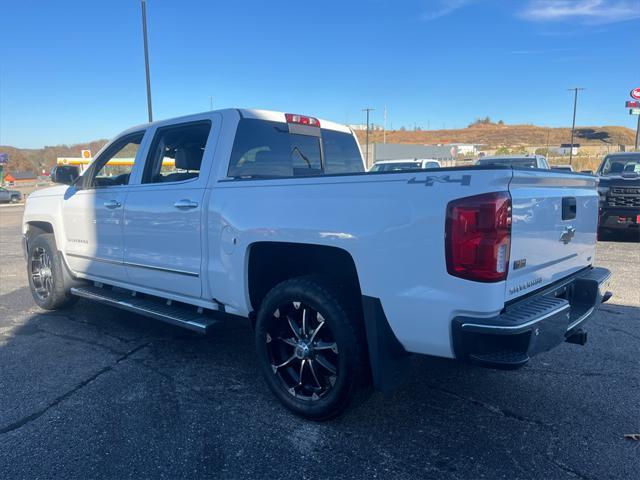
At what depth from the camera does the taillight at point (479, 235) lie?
2314 mm

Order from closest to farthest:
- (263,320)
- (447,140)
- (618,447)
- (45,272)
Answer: (618,447) < (263,320) < (45,272) < (447,140)

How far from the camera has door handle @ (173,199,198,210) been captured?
363cm

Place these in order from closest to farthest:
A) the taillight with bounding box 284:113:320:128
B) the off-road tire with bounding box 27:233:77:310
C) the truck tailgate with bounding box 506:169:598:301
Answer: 1. the truck tailgate with bounding box 506:169:598:301
2. the taillight with bounding box 284:113:320:128
3. the off-road tire with bounding box 27:233:77:310

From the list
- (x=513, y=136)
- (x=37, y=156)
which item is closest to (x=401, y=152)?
(x=513, y=136)

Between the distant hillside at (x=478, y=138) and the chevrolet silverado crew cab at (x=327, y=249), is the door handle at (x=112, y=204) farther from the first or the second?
the distant hillside at (x=478, y=138)

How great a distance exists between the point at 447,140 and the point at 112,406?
10836 centimetres

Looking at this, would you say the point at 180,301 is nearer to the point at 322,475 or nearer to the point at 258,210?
the point at 258,210

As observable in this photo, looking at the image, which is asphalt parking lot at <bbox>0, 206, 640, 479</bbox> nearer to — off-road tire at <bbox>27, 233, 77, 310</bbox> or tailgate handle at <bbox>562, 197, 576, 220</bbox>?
off-road tire at <bbox>27, 233, 77, 310</bbox>

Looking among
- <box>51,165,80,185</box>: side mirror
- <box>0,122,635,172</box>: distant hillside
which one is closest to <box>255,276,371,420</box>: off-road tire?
<box>51,165,80,185</box>: side mirror

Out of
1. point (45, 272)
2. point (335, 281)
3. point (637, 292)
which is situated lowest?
point (637, 292)

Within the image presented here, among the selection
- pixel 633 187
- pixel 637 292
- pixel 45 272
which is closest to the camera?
pixel 45 272

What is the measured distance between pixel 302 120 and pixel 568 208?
241 cm

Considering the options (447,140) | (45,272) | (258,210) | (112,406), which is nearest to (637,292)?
(258,210)

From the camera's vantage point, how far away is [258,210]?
10.6ft
